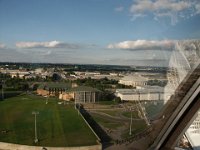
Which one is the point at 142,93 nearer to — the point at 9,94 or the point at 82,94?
the point at 82,94

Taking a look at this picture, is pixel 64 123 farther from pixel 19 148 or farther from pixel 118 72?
pixel 118 72

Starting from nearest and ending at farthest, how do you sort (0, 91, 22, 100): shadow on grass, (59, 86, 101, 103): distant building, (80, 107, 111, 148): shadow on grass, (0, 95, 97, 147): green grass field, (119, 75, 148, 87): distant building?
1. (119, 75, 148, 87): distant building
2. (59, 86, 101, 103): distant building
3. (80, 107, 111, 148): shadow on grass
4. (0, 95, 97, 147): green grass field
5. (0, 91, 22, 100): shadow on grass

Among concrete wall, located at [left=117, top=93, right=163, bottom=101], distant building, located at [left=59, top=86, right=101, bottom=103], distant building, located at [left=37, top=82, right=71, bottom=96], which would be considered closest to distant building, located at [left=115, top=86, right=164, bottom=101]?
concrete wall, located at [left=117, top=93, right=163, bottom=101]

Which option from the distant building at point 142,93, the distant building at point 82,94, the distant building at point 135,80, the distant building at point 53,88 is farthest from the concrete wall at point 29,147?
the distant building at point 135,80

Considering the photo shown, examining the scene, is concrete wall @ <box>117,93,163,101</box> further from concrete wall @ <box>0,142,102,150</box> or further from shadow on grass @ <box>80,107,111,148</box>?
concrete wall @ <box>0,142,102,150</box>

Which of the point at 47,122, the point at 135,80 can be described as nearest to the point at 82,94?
the point at 47,122

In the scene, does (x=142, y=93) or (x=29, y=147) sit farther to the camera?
(x=29, y=147)
